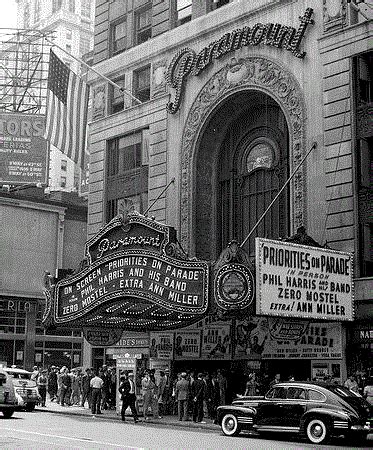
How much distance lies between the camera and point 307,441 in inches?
847

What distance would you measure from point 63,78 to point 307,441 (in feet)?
64.5

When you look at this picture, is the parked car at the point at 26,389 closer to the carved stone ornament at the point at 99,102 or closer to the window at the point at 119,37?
the carved stone ornament at the point at 99,102

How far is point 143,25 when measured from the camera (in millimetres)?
40281

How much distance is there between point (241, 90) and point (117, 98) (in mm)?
9833

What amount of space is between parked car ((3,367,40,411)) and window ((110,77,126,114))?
1454 cm

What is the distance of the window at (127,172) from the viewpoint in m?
38.0

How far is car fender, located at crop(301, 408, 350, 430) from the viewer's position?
20.6 m

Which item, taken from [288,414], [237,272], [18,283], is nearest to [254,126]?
[237,272]

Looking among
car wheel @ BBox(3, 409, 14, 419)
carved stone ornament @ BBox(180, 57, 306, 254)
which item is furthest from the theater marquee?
carved stone ornament @ BBox(180, 57, 306, 254)

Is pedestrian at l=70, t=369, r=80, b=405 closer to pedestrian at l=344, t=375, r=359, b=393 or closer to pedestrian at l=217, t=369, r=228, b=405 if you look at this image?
pedestrian at l=217, t=369, r=228, b=405

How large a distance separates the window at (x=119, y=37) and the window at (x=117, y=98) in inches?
72.4

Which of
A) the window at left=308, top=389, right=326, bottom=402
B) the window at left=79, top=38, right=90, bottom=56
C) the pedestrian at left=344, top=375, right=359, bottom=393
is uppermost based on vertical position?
the window at left=79, top=38, right=90, bottom=56

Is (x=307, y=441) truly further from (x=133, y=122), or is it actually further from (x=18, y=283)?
(x=18, y=283)

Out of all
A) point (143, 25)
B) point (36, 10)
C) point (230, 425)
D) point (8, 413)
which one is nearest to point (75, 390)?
point (8, 413)
